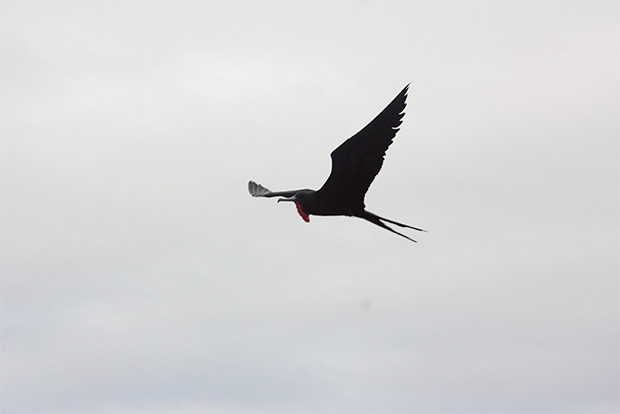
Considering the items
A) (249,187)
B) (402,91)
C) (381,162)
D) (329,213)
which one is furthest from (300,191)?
(249,187)

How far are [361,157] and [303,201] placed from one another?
1.75 metres

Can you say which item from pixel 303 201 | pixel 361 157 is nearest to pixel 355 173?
pixel 361 157

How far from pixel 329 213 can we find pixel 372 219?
0.87 meters

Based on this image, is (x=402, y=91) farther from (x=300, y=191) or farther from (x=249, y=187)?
(x=249, y=187)

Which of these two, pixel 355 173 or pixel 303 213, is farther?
pixel 303 213

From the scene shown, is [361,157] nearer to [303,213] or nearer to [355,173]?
[355,173]

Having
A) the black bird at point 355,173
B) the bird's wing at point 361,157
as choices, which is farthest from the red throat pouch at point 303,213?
the bird's wing at point 361,157

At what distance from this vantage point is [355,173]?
20312mm

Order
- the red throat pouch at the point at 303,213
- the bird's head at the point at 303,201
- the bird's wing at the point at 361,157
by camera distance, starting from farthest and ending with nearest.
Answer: the red throat pouch at the point at 303,213 → the bird's head at the point at 303,201 → the bird's wing at the point at 361,157

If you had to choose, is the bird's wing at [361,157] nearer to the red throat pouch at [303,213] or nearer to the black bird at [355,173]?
the black bird at [355,173]

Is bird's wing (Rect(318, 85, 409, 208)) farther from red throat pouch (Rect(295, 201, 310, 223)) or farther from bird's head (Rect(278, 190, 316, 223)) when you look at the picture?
red throat pouch (Rect(295, 201, 310, 223))

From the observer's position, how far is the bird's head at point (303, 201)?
828 inches

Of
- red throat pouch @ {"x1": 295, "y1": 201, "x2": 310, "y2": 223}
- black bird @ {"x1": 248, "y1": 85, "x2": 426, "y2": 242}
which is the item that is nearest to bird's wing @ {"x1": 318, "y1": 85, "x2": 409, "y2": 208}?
black bird @ {"x1": 248, "y1": 85, "x2": 426, "y2": 242}

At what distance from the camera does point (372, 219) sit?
21.0m
